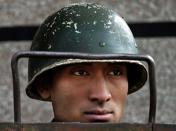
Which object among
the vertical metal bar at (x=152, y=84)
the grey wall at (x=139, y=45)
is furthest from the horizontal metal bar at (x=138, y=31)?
the vertical metal bar at (x=152, y=84)

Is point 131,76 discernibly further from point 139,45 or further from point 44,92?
point 139,45

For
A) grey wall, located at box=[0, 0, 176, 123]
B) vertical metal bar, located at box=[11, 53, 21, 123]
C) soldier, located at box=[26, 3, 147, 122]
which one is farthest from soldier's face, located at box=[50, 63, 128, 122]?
grey wall, located at box=[0, 0, 176, 123]

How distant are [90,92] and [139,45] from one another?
5.61ft

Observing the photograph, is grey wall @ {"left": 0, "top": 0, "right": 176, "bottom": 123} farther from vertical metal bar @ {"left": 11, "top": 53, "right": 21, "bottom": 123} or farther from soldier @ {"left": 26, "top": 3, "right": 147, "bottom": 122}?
vertical metal bar @ {"left": 11, "top": 53, "right": 21, "bottom": 123}

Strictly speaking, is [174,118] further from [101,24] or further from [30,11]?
[101,24]

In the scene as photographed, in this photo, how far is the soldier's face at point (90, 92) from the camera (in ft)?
8.11

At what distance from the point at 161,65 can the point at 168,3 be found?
0.28 meters

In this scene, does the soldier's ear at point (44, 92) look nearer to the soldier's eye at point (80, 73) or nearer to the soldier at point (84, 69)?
the soldier at point (84, 69)

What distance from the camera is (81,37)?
2.59m

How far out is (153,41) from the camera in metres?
4.19

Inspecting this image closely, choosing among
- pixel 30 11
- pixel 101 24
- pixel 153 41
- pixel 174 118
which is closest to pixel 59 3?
pixel 30 11

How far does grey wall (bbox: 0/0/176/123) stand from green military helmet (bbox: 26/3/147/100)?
141 centimetres

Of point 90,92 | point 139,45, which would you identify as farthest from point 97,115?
point 139,45

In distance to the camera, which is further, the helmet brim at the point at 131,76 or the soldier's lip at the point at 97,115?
the helmet brim at the point at 131,76
